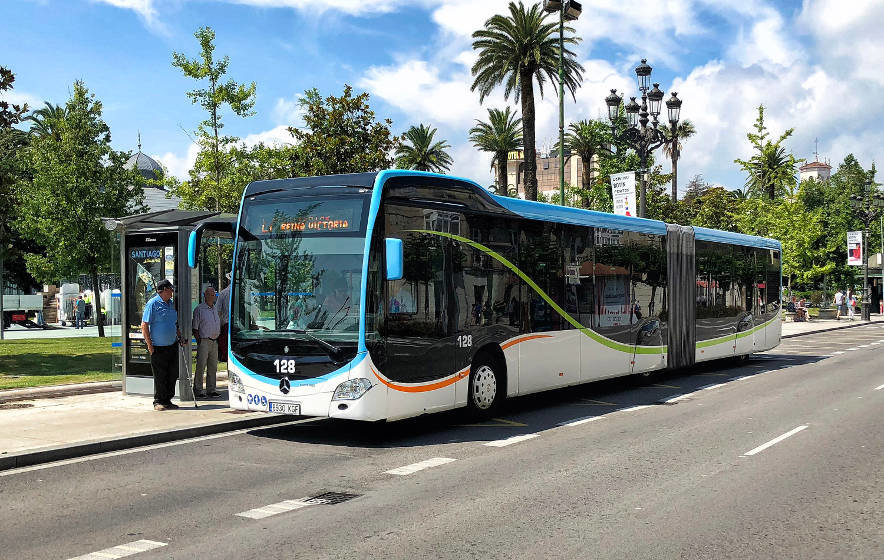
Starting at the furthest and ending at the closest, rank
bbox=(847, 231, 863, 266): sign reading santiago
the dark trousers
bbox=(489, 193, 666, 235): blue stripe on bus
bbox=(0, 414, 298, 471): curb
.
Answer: bbox=(847, 231, 863, 266): sign reading santiago, bbox=(489, 193, 666, 235): blue stripe on bus, the dark trousers, bbox=(0, 414, 298, 471): curb

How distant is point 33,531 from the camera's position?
6.47 metres

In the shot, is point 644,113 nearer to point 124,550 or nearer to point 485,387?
point 485,387

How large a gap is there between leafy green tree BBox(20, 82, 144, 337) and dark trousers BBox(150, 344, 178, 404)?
62.6ft

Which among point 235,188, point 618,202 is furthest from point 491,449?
point 235,188

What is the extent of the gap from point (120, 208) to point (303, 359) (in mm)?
23677

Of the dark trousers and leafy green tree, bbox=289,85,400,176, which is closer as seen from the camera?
the dark trousers

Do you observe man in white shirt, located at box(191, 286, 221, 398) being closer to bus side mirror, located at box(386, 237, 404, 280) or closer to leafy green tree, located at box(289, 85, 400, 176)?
bus side mirror, located at box(386, 237, 404, 280)

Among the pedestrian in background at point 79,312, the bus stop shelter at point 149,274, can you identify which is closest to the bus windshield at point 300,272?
the bus stop shelter at point 149,274

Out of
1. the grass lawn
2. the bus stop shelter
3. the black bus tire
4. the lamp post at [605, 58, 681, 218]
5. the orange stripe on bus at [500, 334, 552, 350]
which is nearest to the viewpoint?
the black bus tire

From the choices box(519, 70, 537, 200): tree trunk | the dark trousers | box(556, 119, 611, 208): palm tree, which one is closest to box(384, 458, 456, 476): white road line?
the dark trousers

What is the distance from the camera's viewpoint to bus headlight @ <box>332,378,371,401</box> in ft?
32.4

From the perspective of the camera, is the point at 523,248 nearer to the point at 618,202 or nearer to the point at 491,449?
the point at 491,449

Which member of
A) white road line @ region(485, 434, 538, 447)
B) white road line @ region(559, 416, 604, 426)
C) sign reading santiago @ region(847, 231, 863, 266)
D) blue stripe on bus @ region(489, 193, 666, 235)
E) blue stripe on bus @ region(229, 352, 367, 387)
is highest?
sign reading santiago @ region(847, 231, 863, 266)

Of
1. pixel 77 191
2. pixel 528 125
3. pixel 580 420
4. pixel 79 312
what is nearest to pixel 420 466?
pixel 580 420
